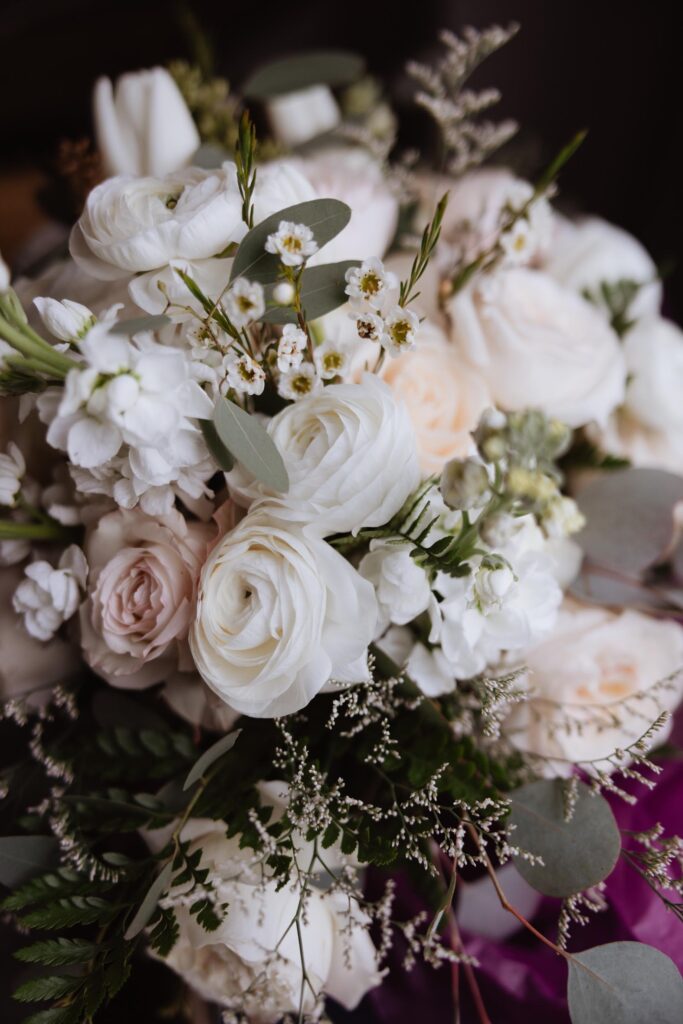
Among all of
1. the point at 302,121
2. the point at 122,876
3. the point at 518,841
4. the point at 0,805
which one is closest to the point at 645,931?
the point at 518,841

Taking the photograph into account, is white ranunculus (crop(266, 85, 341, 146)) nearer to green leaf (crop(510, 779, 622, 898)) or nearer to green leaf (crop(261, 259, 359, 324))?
green leaf (crop(261, 259, 359, 324))

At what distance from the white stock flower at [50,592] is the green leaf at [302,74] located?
587 mm

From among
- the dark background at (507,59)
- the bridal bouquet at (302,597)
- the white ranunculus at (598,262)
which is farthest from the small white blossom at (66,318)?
the dark background at (507,59)

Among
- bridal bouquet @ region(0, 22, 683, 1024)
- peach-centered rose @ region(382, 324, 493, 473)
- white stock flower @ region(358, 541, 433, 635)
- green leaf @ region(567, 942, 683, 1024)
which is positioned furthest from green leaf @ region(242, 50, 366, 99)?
green leaf @ region(567, 942, 683, 1024)

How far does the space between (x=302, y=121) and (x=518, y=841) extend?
83 cm

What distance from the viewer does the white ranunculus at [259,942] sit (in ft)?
1.82

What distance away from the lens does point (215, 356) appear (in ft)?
1.75

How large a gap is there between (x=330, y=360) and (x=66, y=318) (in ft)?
0.55

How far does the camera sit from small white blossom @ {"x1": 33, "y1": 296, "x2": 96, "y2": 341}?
1.57ft

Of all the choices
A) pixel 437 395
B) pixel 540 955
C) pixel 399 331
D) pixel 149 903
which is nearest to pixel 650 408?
pixel 437 395

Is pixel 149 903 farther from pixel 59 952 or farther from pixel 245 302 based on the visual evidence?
pixel 245 302

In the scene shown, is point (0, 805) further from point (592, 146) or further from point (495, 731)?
point (592, 146)

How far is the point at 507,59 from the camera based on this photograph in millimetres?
1377

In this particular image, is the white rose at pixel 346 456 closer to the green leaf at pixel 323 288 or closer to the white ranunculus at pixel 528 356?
the green leaf at pixel 323 288
